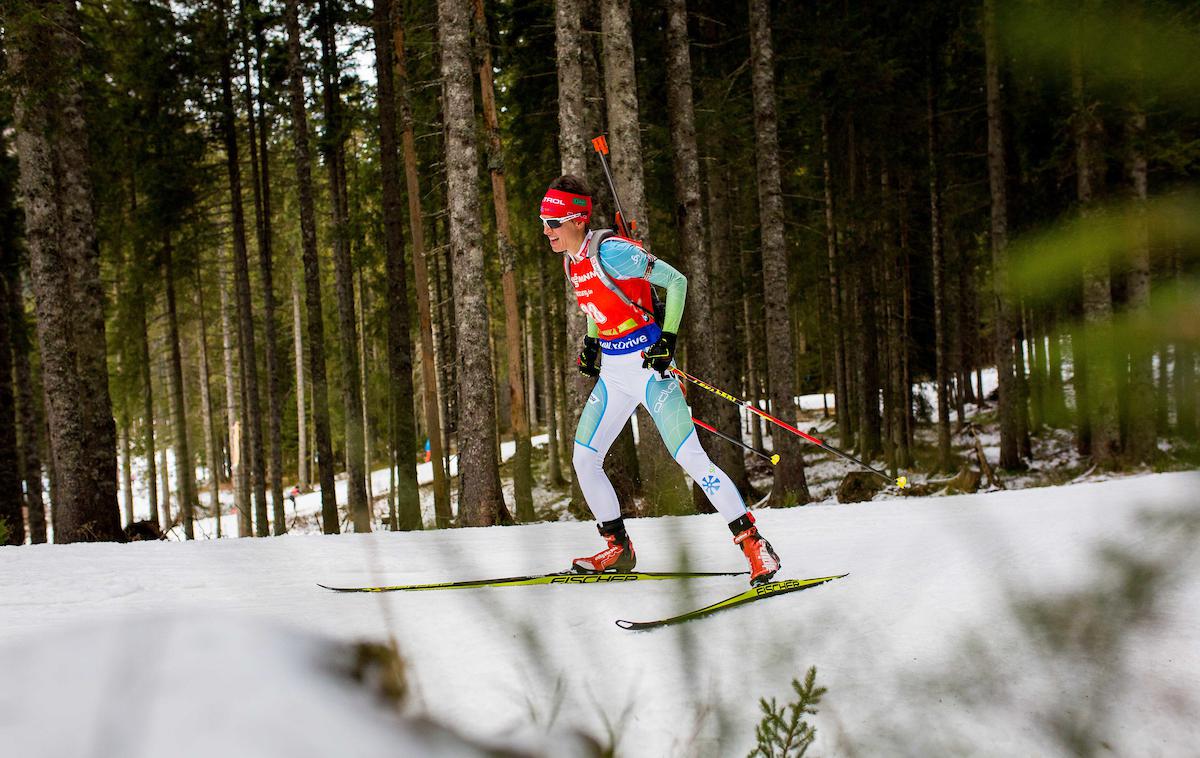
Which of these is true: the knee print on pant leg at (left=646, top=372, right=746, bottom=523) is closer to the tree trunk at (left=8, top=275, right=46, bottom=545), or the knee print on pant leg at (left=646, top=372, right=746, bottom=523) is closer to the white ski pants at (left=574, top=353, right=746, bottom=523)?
the white ski pants at (left=574, top=353, right=746, bottom=523)

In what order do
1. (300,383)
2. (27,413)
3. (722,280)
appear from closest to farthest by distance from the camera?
(27,413) < (722,280) < (300,383)

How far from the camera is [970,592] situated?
365 centimetres

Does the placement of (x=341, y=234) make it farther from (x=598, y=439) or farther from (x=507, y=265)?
(x=598, y=439)

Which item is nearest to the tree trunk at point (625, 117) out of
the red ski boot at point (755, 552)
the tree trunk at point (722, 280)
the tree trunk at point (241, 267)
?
the tree trunk at point (722, 280)

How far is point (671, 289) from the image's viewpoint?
192 inches

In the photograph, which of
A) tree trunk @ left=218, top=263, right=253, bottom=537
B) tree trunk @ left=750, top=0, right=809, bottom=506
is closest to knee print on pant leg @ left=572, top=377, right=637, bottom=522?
tree trunk @ left=750, top=0, right=809, bottom=506

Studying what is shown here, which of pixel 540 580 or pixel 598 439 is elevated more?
pixel 598 439

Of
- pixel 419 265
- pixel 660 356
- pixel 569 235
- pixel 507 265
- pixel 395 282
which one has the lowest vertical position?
pixel 660 356

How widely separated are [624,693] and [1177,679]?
1.90 m

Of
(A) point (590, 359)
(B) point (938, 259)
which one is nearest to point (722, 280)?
(B) point (938, 259)

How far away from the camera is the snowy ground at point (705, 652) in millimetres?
1185

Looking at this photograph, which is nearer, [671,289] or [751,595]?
[751,595]

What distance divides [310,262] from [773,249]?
9.71 metres

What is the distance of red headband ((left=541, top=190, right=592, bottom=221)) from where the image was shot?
4.96m
